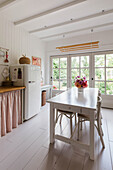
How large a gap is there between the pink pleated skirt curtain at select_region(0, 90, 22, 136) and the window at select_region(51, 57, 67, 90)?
2.34 metres

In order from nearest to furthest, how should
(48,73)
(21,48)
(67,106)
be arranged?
(67,106)
(21,48)
(48,73)

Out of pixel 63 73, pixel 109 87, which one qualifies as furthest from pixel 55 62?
pixel 109 87

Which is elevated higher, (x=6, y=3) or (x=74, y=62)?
(x=6, y=3)

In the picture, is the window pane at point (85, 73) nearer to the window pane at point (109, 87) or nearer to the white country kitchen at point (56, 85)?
the white country kitchen at point (56, 85)

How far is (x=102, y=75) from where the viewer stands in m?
3.65

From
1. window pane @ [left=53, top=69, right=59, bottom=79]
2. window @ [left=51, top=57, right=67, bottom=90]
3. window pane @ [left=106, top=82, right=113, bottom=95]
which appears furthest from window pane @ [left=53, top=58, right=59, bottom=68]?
window pane @ [left=106, top=82, right=113, bottom=95]

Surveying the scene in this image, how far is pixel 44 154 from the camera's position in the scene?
1456 mm

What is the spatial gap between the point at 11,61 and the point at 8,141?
2.15 m

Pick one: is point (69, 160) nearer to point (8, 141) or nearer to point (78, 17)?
point (8, 141)

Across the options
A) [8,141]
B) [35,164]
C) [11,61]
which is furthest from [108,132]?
[11,61]

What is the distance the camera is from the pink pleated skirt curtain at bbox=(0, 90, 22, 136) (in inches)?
75.7

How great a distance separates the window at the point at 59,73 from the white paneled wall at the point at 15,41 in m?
1.03

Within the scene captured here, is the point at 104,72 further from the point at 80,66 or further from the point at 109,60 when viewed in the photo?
the point at 80,66

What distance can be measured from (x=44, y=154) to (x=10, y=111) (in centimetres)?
113
